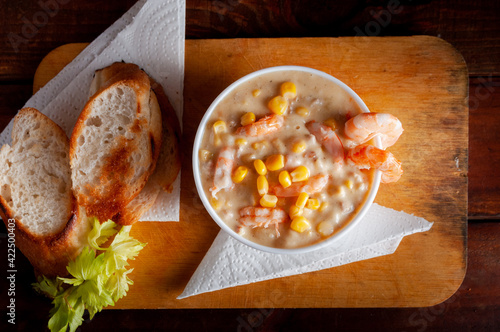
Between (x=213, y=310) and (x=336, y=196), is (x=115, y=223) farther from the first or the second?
(x=336, y=196)

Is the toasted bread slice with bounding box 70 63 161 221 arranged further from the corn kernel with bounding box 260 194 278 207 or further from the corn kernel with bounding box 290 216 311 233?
the corn kernel with bounding box 290 216 311 233

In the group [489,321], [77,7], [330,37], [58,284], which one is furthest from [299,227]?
[77,7]

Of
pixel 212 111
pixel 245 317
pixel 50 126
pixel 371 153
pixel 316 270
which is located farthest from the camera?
pixel 245 317

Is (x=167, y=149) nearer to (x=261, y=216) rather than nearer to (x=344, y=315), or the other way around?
(x=261, y=216)

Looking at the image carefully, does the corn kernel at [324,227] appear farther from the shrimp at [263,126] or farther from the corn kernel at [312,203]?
the shrimp at [263,126]

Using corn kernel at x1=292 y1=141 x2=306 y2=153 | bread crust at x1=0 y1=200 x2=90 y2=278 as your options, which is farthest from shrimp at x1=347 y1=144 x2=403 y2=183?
bread crust at x1=0 y1=200 x2=90 y2=278

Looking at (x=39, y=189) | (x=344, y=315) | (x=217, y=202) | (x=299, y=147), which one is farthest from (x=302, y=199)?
(x=39, y=189)

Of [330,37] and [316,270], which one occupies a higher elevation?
[330,37]
